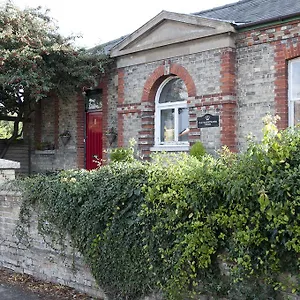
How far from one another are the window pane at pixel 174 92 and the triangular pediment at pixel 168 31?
3.60 feet

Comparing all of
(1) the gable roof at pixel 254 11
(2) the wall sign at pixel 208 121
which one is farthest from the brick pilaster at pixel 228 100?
(1) the gable roof at pixel 254 11

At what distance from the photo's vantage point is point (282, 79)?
1037cm

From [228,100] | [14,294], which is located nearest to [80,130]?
[228,100]

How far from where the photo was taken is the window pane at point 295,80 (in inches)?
407

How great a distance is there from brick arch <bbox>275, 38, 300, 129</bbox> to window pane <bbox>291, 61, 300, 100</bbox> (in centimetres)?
17

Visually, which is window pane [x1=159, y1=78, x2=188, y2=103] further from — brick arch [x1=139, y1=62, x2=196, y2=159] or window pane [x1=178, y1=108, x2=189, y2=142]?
window pane [x1=178, y1=108, x2=189, y2=142]

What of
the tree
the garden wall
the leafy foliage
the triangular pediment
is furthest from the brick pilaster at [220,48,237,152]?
the garden wall

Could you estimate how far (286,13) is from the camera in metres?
10.3

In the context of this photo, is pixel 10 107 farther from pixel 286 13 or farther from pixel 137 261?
pixel 137 261

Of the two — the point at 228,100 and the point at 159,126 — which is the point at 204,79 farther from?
the point at 159,126

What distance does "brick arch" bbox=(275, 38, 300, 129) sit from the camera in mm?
10297

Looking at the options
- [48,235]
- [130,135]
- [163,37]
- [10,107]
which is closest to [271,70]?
[163,37]

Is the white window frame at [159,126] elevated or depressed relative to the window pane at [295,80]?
depressed

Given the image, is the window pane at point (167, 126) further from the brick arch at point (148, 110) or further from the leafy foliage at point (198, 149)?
the leafy foliage at point (198, 149)
